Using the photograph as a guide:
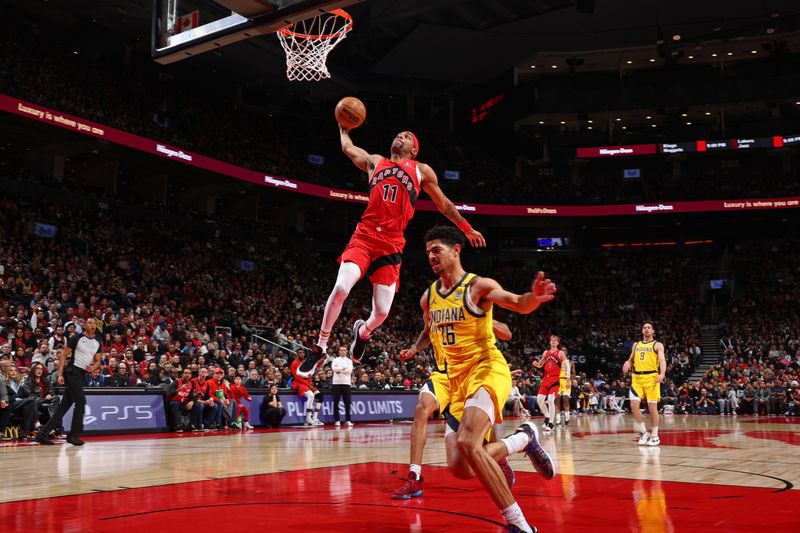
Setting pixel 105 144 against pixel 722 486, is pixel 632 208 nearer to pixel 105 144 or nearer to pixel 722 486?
pixel 105 144

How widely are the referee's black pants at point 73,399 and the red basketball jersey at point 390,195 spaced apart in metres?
6.60

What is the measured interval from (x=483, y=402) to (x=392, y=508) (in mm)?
1307

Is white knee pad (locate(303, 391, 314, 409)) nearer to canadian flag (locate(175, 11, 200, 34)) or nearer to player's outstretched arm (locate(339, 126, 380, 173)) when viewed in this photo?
canadian flag (locate(175, 11, 200, 34))

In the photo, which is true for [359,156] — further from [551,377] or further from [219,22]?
[551,377]

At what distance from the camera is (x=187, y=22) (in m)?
8.39

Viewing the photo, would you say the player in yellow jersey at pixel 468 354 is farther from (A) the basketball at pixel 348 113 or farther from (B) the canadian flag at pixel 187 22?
(B) the canadian flag at pixel 187 22

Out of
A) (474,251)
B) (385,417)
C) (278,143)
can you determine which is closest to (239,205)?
(278,143)

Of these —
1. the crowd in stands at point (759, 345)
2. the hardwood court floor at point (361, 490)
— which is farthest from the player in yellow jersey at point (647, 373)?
the crowd in stands at point (759, 345)

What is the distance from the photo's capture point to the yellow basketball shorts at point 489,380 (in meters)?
5.25

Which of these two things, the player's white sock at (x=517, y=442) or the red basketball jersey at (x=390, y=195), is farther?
the red basketball jersey at (x=390, y=195)

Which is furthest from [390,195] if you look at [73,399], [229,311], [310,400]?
[229,311]

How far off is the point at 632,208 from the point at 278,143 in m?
18.9

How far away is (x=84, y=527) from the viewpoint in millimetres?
4789

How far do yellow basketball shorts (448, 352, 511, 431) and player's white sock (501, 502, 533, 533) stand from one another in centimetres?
73
